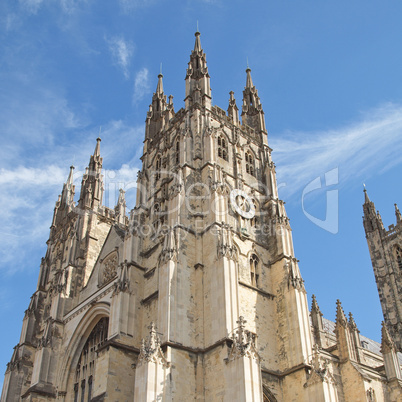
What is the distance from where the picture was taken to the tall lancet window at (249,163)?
34625 mm

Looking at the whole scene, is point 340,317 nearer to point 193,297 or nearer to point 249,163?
point 193,297

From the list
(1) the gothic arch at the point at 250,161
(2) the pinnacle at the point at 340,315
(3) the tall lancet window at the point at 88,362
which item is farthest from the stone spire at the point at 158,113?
(2) the pinnacle at the point at 340,315

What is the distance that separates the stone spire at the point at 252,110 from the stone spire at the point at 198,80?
4407mm

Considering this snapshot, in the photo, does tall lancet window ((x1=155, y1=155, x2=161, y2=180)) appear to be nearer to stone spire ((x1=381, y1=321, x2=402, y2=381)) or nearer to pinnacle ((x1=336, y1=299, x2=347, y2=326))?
pinnacle ((x1=336, y1=299, x2=347, y2=326))

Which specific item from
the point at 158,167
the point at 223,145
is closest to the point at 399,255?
the point at 223,145

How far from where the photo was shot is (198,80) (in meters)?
36.8

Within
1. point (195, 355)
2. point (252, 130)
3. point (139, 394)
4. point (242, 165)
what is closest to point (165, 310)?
point (195, 355)

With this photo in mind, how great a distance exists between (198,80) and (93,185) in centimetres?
1319

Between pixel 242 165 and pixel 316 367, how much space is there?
1472 centimetres

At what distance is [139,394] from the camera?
68.1ft

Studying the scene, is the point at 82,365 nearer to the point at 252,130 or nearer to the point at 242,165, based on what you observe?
the point at 242,165

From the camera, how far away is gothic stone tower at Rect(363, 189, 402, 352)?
49775 mm

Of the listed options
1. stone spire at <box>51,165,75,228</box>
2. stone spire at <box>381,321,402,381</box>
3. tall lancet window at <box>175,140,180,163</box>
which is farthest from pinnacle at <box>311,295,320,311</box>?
stone spire at <box>51,165,75,228</box>

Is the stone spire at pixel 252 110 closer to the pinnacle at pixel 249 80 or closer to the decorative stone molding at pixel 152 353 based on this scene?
the pinnacle at pixel 249 80
